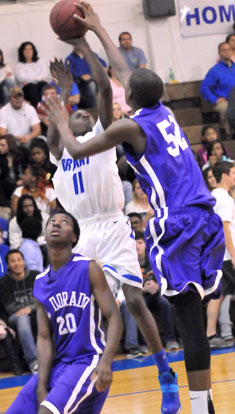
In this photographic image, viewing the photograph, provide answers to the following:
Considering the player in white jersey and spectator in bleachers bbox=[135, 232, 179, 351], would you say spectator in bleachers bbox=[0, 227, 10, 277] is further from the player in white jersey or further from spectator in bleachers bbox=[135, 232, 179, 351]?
the player in white jersey

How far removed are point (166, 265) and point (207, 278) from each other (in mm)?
259

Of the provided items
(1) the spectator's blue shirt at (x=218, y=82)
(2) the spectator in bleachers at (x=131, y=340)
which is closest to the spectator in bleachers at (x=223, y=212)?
(2) the spectator in bleachers at (x=131, y=340)

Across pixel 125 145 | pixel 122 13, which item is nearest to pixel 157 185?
pixel 125 145

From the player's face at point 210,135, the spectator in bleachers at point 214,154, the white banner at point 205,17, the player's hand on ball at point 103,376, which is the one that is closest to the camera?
the player's hand on ball at point 103,376

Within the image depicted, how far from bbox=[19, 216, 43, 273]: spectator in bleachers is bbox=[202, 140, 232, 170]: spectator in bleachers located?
3055mm

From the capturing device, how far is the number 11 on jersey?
6.19 meters

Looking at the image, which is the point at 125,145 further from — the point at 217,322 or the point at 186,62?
the point at 186,62

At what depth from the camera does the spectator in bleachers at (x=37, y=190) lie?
35.9ft

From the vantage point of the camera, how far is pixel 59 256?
507 centimetres

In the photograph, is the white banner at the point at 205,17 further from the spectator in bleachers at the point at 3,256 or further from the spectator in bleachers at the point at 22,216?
the spectator in bleachers at the point at 3,256

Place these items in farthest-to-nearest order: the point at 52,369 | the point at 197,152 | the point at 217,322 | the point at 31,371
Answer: the point at 197,152 → the point at 217,322 → the point at 31,371 → the point at 52,369

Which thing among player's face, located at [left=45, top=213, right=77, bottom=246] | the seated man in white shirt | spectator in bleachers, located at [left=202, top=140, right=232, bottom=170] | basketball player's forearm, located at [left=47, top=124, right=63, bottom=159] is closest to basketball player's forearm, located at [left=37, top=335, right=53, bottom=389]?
player's face, located at [left=45, top=213, right=77, bottom=246]

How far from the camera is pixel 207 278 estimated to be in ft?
16.6

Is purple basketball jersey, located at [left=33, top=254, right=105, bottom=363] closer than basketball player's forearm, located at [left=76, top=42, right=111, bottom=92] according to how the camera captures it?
Yes
